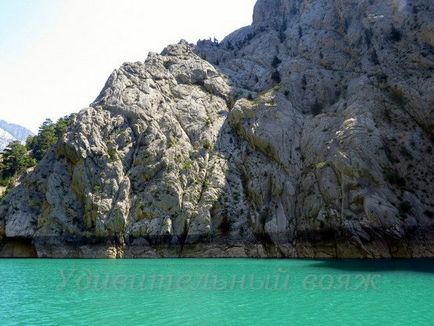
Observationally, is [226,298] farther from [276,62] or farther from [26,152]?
[26,152]

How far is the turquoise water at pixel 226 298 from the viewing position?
21.6 metres

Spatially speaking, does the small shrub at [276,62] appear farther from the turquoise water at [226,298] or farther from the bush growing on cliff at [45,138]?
the turquoise water at [226,298]

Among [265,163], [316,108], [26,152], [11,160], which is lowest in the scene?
[265,163]

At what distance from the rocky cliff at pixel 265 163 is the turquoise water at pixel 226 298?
20.5m

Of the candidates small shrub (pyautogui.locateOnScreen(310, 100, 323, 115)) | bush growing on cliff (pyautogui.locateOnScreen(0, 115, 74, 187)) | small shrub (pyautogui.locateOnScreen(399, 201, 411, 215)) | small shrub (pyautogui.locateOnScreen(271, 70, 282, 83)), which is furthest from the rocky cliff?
bush growing on cliff (pyautogui.locateOnScreen(0, 115, 74, 187))

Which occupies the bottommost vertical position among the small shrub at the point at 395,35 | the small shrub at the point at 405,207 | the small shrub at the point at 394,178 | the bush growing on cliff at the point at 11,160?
the small shrub at the point at 405,207

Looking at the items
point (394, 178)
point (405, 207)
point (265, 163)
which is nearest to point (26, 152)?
point (265, 163)

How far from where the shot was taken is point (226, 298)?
27031mm

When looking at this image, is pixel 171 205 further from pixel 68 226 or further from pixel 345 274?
pixel 345 274

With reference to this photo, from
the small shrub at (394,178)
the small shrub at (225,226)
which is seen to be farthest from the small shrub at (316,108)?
the small shrub at (225,226)

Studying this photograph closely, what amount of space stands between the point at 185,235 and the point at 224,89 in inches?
1612

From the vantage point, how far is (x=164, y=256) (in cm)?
6688

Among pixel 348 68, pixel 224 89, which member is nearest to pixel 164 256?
pixel 224 89

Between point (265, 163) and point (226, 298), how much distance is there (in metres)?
48.4
